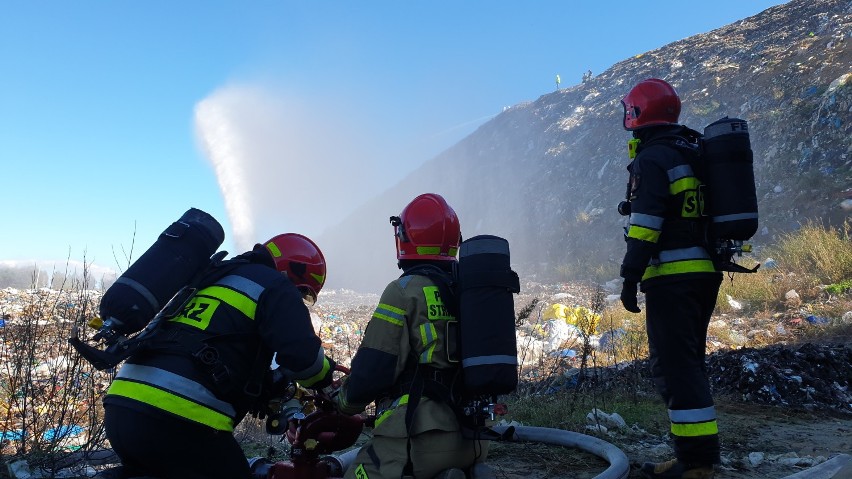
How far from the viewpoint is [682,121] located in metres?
20.0

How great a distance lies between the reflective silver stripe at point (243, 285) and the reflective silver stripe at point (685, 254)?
6.97 feet

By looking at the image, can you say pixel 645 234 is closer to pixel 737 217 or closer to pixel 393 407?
pixel 737 217

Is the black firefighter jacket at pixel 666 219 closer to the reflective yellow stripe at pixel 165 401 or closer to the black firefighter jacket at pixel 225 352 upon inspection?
the black firefighter jacket at pixel 225 352

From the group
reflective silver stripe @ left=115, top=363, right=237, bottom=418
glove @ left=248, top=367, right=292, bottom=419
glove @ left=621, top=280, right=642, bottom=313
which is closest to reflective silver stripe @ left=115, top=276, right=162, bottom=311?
reflective silver stripe @ left=115, top=363, right=237, bottom=418

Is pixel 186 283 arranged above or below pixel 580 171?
below

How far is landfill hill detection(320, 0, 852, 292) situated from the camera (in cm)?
1443

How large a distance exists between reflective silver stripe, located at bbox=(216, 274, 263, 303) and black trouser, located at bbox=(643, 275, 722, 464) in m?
2.07

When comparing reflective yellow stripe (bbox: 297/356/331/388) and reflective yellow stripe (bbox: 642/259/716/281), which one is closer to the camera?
reflective yellow stripe (bbox: 297/356/331/388)

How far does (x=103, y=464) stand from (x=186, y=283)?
194 centimetres

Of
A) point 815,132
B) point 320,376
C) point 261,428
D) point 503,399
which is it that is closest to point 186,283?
point 320,376

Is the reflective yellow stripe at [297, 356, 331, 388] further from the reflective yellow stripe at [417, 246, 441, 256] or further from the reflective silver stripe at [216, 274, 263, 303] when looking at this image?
the reflective yellow stripe at [417, 246, 441, 256]

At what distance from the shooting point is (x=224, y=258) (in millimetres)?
2594

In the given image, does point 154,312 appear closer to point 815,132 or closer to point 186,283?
point 186,283

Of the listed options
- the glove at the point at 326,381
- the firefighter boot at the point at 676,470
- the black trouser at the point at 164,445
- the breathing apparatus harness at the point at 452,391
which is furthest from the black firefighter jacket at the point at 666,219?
the black trouser at the point at 164,445
